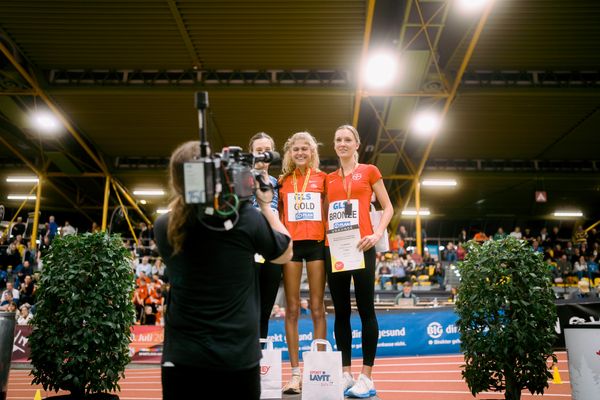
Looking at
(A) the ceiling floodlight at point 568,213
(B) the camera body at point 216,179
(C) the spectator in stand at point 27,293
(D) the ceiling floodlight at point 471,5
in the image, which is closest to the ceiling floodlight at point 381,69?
(D) the ceiling floodlight at point 471,5

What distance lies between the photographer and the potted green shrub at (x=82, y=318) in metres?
3.34

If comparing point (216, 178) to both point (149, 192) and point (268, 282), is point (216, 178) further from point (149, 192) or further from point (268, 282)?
point (149, 192)

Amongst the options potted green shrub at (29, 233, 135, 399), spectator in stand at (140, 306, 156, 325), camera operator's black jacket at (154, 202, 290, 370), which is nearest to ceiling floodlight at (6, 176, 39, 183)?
spectator in stand at (140, 306, 156, 325)

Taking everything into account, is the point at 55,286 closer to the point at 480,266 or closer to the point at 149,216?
the point at 480,266

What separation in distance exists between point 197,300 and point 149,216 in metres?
20.5

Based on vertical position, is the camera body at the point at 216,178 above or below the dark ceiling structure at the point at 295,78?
below

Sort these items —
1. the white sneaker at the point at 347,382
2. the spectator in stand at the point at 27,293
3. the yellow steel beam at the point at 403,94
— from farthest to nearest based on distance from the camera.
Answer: the yellow steel beam at the point at 403,94 → the spectator in stand at the point at 27,293 → the white sneaker at the point at 347,382

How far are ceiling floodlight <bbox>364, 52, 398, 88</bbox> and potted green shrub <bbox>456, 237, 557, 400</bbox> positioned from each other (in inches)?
288

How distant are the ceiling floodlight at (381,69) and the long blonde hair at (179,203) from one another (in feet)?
29.8

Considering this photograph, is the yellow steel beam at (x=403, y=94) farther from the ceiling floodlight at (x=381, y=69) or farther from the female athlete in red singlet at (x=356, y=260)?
the female athlete in red singlet at (x=356, y=260)

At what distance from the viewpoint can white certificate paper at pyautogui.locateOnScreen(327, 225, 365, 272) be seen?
2.95 m

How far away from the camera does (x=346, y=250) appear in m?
2.97

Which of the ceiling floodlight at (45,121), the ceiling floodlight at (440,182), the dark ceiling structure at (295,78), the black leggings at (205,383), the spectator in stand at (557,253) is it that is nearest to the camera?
the black leggings at (205,383)

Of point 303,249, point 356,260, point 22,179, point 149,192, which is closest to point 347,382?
point 356,260
